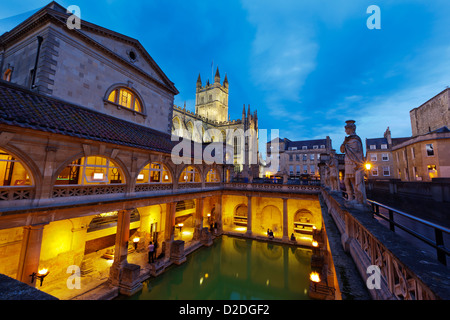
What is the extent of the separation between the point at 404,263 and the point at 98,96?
1813cm

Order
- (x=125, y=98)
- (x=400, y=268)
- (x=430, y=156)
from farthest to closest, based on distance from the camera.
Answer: (x=430, y=156)
(x=125, y=98)
(x=400, y=268)

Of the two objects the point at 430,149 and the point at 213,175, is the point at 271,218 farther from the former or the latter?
the point at 430,149

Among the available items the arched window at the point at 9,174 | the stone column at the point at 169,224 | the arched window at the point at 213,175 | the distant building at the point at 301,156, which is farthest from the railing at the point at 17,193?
the distant building at the point at 301,156

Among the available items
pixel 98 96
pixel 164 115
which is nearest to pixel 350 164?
pixel 98 96

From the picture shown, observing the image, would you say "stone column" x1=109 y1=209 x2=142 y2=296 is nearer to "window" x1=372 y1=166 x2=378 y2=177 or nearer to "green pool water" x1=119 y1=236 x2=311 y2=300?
"green pool water" x1=119 y1=236 x2=311 y2=300

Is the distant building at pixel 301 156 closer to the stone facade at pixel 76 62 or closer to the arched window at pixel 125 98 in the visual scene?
the arched window at pixel 125 98

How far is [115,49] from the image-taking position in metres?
16.1

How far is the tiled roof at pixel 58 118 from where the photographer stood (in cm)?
818

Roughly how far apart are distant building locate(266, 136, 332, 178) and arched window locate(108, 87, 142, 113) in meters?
40.8

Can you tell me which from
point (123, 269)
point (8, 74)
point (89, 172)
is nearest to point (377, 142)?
point (123, 269)

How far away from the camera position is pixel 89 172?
16.6 meters

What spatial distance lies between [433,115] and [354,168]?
39.4 m

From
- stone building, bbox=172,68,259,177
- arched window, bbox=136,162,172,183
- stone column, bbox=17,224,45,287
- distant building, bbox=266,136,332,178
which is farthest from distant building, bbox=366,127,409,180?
stone column, bbox=17,224,45,287

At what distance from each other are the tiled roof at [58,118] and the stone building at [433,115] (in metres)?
40.3
